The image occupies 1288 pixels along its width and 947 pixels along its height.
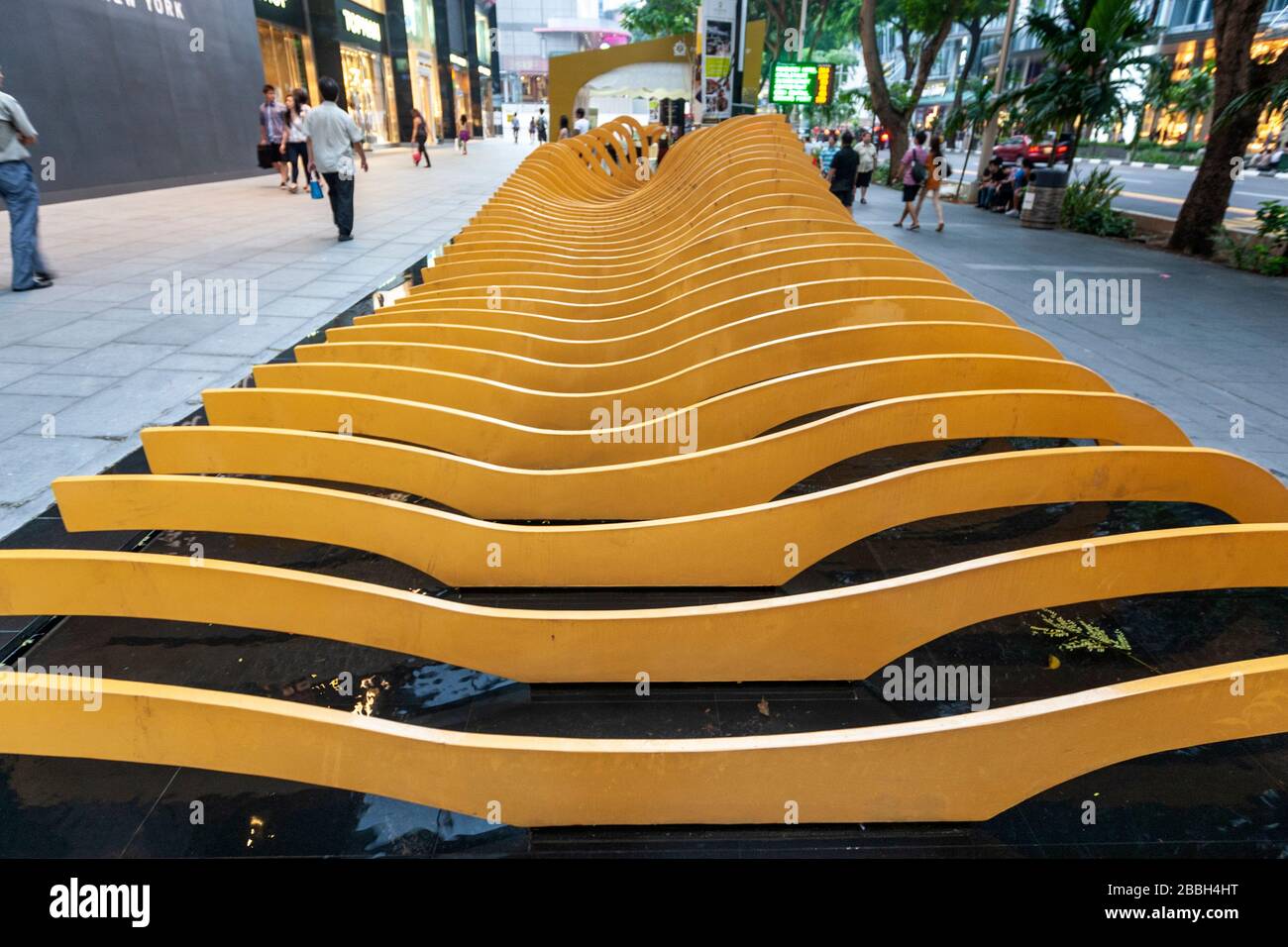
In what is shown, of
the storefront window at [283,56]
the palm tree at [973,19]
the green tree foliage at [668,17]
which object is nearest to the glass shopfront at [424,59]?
the storefront window at [283,56]

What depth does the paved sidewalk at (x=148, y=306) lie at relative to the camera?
144 inches

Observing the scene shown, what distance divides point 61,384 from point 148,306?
193 cm

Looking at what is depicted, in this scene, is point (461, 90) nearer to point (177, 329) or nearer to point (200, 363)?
point (177, 329)

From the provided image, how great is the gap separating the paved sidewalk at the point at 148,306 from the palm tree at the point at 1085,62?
10.3 meters

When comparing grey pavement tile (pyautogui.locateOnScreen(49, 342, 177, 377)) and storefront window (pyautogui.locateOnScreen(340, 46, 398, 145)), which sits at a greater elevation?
storefront window (pyautogui.locateOnScreen(340, 46, 398, 145))

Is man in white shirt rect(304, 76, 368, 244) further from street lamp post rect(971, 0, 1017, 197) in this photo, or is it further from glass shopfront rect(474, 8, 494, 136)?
glass shopfront rect(474, 8, 494, 136)

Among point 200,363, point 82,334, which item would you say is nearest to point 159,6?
point 82,334

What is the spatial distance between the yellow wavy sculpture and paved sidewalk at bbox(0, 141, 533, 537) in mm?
1582

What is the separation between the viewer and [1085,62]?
12.4 m

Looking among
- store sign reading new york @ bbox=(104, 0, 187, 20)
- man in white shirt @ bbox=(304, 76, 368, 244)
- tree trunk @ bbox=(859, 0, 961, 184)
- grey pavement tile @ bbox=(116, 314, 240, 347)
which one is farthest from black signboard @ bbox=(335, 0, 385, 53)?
grey pavement tile @ bbox=(116, 314, 240, 347)

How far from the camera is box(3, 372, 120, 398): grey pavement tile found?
414cm

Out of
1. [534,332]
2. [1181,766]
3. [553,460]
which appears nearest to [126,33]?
[534,332]

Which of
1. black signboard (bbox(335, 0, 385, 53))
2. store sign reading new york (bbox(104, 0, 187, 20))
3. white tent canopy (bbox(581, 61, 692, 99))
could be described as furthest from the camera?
black signboard (bbox(335, 0, 385, 53))
